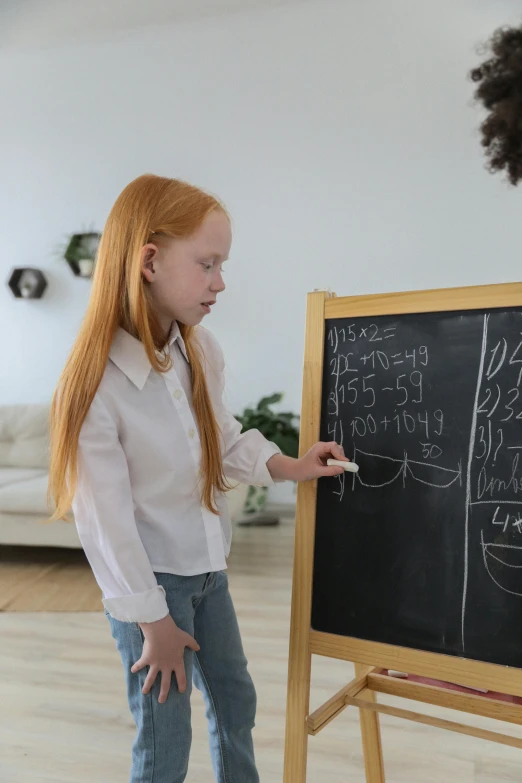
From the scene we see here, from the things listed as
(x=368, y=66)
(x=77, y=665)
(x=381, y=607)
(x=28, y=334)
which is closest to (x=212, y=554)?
(x=381, y=607)

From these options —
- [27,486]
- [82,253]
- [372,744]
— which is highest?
[82,253]

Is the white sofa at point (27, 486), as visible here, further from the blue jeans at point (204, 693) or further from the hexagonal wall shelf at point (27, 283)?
the blue jeans at point (204, 693)

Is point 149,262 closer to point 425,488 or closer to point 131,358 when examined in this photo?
point 131,358

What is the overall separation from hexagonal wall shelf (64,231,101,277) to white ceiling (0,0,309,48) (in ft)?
4.39

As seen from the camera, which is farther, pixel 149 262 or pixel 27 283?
pixel 27 283

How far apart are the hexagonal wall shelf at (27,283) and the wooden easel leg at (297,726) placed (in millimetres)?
4054

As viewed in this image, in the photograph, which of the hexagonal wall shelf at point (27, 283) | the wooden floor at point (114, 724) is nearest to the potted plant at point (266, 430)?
the wooden floor at point (114, 724)

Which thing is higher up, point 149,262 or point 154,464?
point 149,262

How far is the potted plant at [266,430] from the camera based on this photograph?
4055 mm

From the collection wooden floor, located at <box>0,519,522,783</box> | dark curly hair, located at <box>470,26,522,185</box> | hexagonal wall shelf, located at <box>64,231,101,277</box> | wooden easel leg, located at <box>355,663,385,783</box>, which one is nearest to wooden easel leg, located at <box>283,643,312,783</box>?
wooden easel leg, located at <box>355,663,385,783</box>

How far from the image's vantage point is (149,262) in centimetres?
107

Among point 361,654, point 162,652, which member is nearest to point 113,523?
point 162,652

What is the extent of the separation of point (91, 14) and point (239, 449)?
405 cm

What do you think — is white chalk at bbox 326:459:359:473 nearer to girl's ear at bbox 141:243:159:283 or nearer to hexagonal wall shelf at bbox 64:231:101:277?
girl's ear at bbox 141:243:159:283
